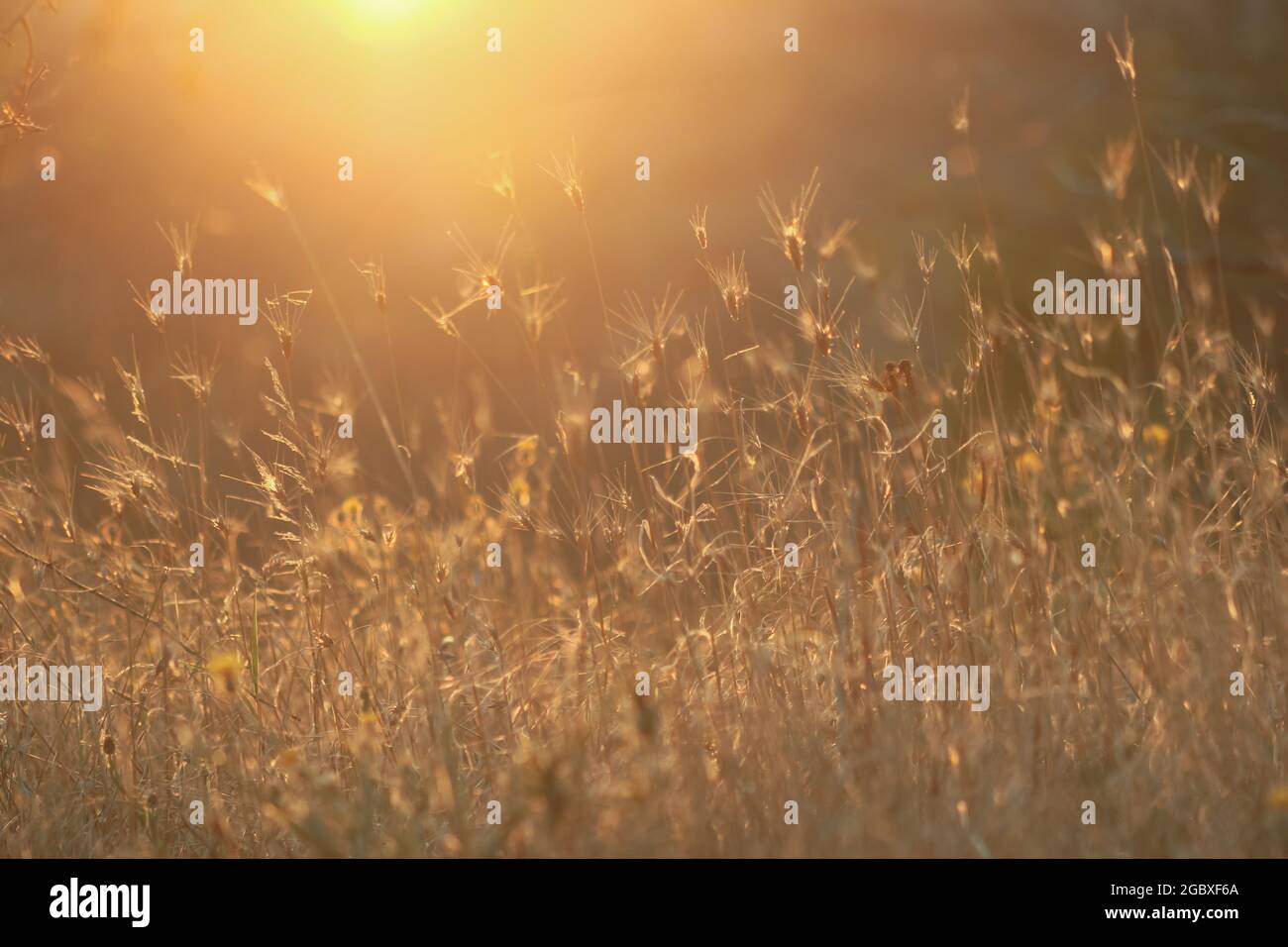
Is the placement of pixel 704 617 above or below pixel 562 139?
below

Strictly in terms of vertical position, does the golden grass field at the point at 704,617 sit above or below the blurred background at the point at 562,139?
below

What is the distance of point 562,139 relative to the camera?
29.9 ft

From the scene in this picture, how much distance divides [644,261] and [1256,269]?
4562 millimetres

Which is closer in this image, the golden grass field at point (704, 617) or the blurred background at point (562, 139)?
the golden grass field at point (704, 617)

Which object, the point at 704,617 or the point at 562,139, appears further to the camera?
the point at 562,139

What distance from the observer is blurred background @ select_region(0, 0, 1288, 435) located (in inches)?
359

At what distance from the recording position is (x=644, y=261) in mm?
9422

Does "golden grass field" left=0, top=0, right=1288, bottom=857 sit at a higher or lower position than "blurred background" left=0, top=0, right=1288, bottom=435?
lower

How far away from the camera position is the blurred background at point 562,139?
29.9 ft

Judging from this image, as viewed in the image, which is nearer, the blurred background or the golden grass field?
the golden grass field

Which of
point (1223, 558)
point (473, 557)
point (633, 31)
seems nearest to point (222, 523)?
point (473, 557)
